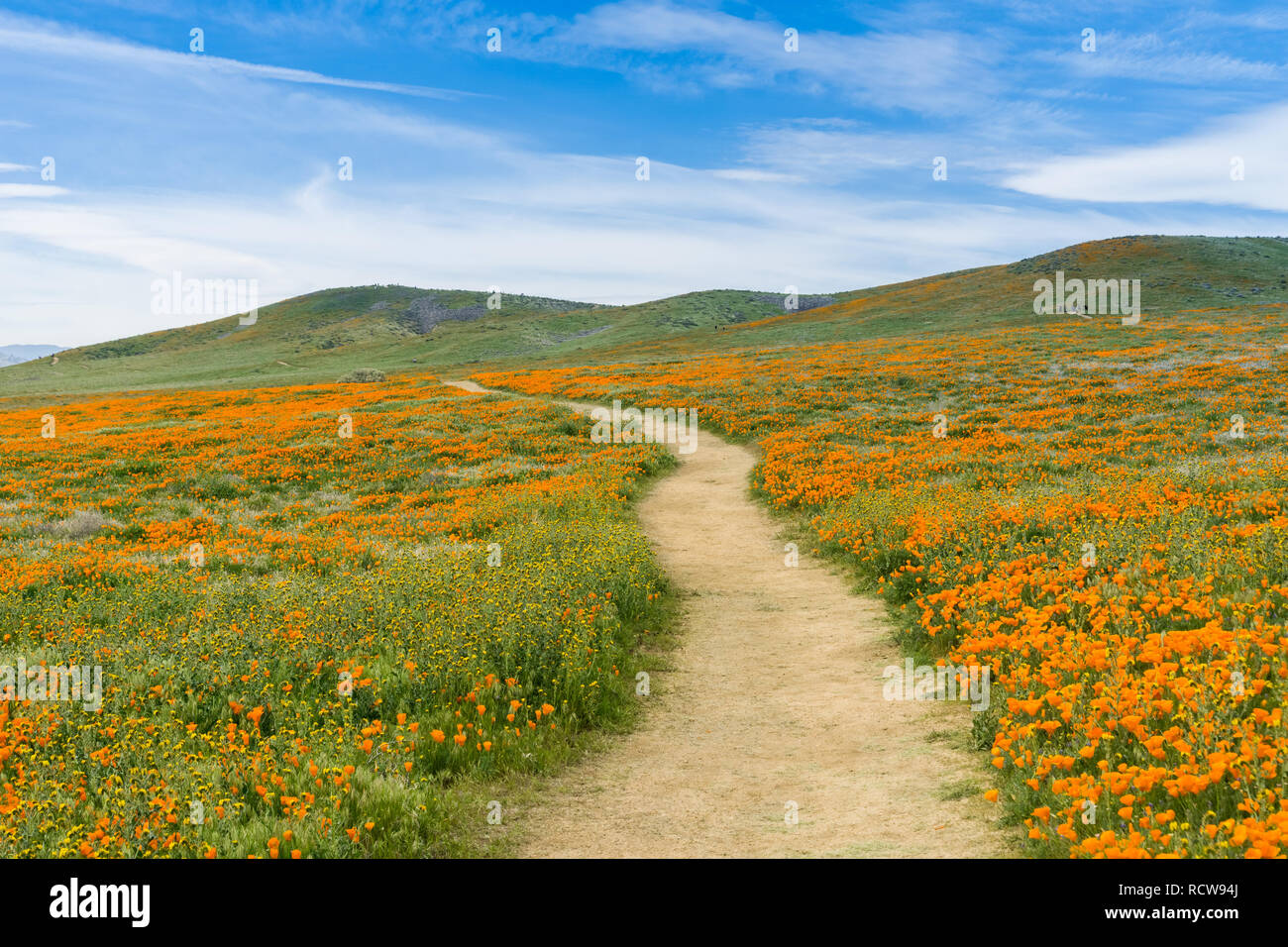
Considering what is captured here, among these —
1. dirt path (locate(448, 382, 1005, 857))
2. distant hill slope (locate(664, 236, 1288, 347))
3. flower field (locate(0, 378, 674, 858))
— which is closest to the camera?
flower field (locate(0, 378, 674, 858))

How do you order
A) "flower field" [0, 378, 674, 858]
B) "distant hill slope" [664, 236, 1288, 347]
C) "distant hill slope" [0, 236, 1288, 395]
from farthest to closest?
"distant hill slope" [0, 236, 1288, 395]
"distant hill slope" [664, 236, 1288, 347]
"flower field" [0, 378, 674, 858]

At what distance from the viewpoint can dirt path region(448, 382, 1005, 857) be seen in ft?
18.6

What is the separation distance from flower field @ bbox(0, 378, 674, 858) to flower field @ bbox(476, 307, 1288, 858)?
4.19m

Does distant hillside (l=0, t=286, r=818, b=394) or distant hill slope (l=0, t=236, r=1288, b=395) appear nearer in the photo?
distant hill slope (l=0, t=236, r=1288, b=395)

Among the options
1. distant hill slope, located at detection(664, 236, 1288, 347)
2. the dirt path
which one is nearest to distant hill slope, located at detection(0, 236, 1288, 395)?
distant hill slope, located at detection(664, 236, 1288, 347)

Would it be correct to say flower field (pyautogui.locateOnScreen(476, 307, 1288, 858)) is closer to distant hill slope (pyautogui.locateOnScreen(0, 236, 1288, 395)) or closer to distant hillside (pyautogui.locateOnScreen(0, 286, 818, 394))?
distant hill slope (pyautogui.locateOnScreen(0, 236, 1288, 395))

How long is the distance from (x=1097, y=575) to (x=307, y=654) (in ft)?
30.8

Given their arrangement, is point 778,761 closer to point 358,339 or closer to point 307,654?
point 307,654

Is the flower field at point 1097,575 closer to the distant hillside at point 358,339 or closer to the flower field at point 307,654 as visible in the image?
the flower field at point 307,654

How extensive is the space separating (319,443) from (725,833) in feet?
89.2

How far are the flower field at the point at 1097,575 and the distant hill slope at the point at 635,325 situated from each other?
175ft
